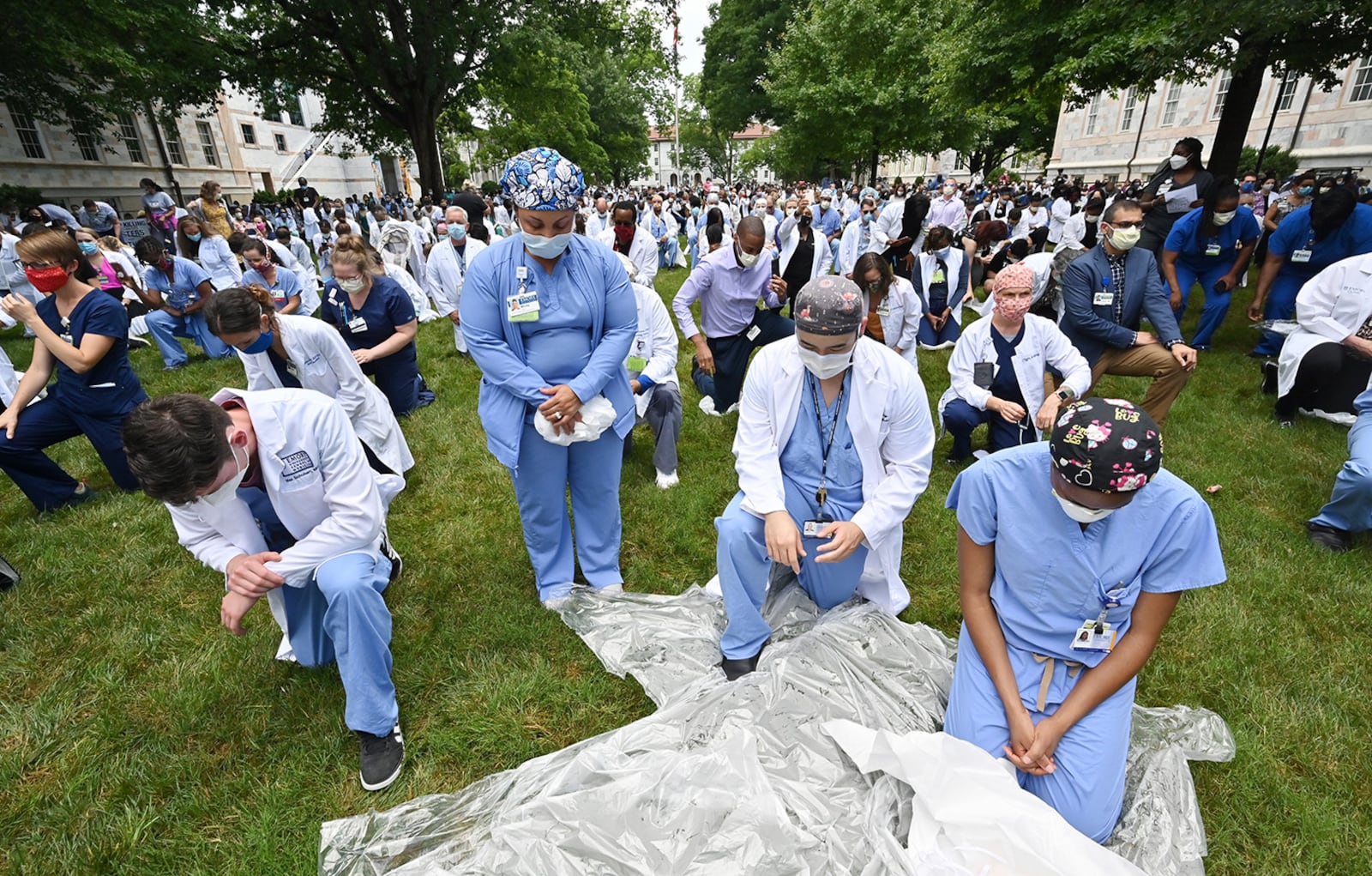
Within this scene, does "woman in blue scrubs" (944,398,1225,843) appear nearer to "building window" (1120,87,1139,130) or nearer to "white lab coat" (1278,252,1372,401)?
"white lab coat" (1278,252,1372,401)

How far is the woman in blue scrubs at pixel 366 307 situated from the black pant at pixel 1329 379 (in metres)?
7.61

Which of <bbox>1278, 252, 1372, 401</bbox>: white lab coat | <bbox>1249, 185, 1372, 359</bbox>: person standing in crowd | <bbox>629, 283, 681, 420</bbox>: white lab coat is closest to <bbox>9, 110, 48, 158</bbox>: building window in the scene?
<bbox>629, 283, 681, 420</bbox>: white lab coat

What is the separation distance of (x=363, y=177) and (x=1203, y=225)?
52.1 m

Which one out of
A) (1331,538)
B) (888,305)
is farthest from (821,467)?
(888,305)

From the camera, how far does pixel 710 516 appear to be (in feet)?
14.6

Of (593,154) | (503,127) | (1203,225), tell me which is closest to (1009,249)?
(1203,225)

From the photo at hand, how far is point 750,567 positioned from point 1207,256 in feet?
25.6

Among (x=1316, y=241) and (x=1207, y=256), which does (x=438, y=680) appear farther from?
(x=1207, y=256)

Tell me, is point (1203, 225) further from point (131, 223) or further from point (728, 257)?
point (131, 223)

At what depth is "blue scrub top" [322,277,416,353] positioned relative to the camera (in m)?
5.57

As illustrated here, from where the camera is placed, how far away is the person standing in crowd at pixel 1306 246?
6078 mm

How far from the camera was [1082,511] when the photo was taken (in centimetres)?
191

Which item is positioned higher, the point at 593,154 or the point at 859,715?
the point at 593,154

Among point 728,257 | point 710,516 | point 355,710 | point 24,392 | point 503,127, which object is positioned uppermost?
point 503,127
